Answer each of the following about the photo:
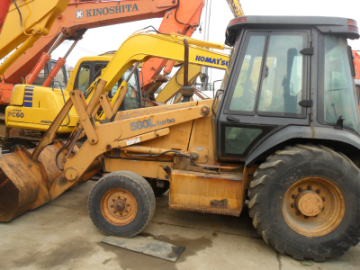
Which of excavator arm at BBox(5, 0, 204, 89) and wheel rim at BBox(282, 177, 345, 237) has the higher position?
excavator arm at BBox(5, 0, 204, 89)

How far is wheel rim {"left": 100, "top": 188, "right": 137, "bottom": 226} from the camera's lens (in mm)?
3289

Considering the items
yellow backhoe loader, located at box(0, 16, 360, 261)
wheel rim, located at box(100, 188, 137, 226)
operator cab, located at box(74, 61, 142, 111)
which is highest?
operator cab, located at box(74, 61, 142, 111)

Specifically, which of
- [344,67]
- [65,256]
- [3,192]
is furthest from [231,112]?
[3,192]

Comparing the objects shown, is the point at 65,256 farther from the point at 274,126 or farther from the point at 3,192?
the point at 274,126

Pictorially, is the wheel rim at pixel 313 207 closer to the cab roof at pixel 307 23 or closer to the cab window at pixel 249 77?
the cab window at pixel 249 77

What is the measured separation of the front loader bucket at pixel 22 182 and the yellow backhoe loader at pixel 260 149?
15mm

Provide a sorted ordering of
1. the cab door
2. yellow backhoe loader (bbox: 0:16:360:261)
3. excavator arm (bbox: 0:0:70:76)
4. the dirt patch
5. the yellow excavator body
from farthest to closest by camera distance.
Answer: the yellow excavator body < excavator arm (bbox: 0:0:70:76) < the cab door < yellow backhoe loader (bbox: 0:16:360:261) < the dirt patch

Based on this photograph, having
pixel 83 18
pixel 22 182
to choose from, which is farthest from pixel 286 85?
pixel 83 18

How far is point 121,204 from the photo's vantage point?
128 inches

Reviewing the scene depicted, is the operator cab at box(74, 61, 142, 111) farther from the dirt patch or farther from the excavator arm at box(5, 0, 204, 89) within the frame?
the dirt patch

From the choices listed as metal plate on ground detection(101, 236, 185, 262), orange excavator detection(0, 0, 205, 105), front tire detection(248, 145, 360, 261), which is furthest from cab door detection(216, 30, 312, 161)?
orange excavator detection(0, 0, 205, 105)

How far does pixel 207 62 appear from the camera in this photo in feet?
15.6

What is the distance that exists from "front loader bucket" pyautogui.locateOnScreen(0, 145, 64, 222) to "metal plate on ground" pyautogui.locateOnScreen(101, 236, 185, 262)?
122 cm

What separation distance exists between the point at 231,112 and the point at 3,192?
2.89 m
